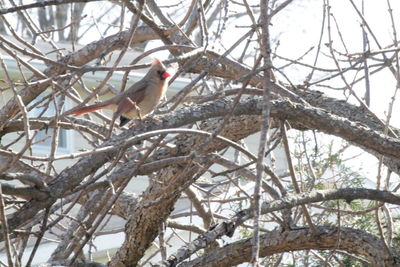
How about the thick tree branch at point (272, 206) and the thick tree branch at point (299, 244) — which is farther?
the thick tree branch at point (299, 244)

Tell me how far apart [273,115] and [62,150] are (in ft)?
28.3


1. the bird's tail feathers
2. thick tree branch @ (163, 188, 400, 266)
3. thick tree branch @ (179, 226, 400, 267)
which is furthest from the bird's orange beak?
thick tree branch @ (163, 188, 400, 266)

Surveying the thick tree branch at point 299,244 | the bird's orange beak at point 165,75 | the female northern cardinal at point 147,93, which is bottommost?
the thick tree branch at point 299,244

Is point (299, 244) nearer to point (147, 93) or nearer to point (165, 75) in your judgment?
point (147, 93)

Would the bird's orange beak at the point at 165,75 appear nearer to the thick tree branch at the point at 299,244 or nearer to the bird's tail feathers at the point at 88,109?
the bird's tail feathers at the point at 88,109

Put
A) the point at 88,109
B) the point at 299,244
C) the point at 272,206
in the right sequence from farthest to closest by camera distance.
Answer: the point at 88,109 → the point at 299,244 → the point at 272,206

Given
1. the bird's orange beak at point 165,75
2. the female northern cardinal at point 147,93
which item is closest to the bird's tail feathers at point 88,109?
the female northern cardinal at point 147,93

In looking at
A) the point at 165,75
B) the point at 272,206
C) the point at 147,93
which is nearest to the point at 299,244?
the point at 272,206

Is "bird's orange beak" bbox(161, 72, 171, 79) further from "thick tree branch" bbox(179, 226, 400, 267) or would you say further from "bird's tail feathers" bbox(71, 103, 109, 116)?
"thick tree branch" bbox(179, 226, 400, 267)

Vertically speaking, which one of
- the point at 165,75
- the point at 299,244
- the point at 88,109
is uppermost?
the point at 165,75

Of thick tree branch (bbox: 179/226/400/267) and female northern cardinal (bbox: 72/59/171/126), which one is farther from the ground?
female northern cardinal (bbox: 72/59/171/126)

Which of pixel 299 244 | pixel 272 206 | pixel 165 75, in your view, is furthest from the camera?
pixel 165 75

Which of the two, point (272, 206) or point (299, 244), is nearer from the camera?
point (272, 206)

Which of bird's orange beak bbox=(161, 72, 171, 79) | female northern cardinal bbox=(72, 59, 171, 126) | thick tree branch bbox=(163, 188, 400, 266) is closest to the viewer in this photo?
thick tree branch bbox=(163, 188, 400, 266)
